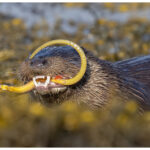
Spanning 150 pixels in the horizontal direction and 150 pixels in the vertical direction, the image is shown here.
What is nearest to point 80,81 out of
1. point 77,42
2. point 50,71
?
point 50,71

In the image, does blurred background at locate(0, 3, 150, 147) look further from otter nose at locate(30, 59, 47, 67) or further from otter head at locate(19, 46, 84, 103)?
otter nose at locate(30, 59, 47, 67)

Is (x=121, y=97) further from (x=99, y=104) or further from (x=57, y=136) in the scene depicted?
(x=57, y=136)

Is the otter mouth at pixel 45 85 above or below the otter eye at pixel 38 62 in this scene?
below

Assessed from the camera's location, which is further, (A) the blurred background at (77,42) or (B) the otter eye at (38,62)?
(B) the otter eye at (38,62)

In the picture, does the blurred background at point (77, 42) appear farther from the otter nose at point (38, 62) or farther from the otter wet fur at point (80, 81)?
the otter nose at point (38, 62)

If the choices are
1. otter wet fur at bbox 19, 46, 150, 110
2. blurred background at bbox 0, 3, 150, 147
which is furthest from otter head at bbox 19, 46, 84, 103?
blurred background at bbox 0, 3, 150, 147

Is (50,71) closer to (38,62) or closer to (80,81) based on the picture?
(38,62)

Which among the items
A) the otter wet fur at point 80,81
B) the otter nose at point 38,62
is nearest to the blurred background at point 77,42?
the otter wet fur at point 80,81
